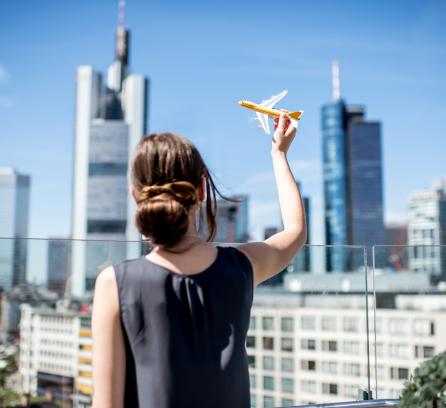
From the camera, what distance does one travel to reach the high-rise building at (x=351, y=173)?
12219cm

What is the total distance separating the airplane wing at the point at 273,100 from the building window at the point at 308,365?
2833 inches

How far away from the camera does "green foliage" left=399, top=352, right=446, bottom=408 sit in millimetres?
1292

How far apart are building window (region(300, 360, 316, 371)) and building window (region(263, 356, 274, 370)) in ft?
13.0

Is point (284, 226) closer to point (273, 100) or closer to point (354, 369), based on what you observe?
point (273, 100)

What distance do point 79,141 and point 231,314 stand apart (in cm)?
9894

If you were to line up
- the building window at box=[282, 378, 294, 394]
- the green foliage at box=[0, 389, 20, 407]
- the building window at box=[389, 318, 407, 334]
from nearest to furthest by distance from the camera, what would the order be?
the green foliage at box=[0, 389, 20, 407], the building window at box=[389, 318, 407, 334], the building window at box=[282, 378, 294, 394]

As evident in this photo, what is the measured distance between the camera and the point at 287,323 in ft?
235

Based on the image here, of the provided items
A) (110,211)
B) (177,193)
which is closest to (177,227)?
(177,193)

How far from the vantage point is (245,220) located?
12750 centimetres

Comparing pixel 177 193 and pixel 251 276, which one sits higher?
pixel 177 193

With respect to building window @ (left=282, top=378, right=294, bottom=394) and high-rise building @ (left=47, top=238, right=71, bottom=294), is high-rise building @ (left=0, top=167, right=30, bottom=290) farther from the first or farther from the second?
high-rise building @ (left=47, top=238, right=71, bottom=294)

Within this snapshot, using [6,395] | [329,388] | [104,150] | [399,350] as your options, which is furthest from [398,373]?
[104,150]

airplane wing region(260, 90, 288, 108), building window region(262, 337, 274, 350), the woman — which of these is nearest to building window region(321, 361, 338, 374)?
building window region(262, 337, 274, 350)

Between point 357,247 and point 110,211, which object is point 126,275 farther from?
point 110,211
